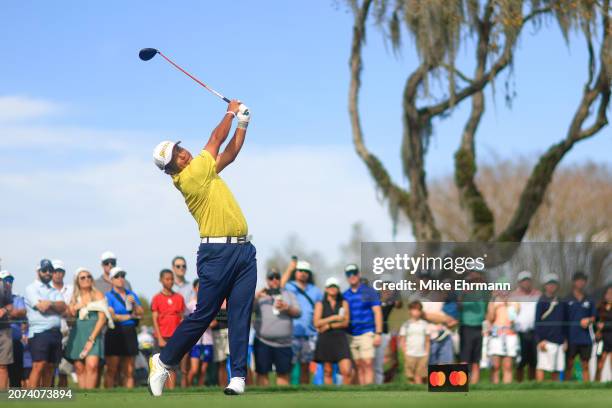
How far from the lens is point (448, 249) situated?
69.1 ft

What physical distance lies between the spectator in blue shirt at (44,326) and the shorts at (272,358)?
2.84 m

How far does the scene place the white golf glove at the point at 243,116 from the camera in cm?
984

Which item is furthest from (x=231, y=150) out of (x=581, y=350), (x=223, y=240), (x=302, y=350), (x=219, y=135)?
(x=581, y=350)

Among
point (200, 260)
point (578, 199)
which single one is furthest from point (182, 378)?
point (578, 199)

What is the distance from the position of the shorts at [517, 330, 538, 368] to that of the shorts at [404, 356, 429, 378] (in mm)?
1718

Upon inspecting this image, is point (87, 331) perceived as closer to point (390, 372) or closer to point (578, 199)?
point (390, 372)

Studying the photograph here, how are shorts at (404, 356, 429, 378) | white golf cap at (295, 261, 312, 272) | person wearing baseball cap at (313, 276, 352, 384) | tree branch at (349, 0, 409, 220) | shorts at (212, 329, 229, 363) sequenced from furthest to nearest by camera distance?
tree branch at (349, 0, 409, 220)
white golf cap at (295, 261, 312, 272)
shorts at (212, 329, 229, 363)
shorts at (404, 356, 429, 378)
person wearing baseball cap at (313, 276, 352, 384)

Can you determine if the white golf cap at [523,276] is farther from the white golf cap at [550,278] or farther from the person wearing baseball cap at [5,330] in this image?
the person wearing baseball cap at [5,330]

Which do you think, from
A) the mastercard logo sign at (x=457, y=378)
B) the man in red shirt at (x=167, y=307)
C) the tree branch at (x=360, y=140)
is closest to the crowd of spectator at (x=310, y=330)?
the man in red shirt at (x=167, y=307)

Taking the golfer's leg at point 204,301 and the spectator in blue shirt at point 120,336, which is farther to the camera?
the spectator in blue shirt at point 120,336

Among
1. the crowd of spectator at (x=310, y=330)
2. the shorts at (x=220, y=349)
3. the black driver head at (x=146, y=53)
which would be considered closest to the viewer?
the black driver head at (x=146, y=53)

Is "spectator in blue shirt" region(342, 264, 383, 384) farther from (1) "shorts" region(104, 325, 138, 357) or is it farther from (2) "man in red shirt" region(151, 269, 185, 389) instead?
(1) "shorts" region(104, 325, 138, 357)

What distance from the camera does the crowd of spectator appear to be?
618 inches

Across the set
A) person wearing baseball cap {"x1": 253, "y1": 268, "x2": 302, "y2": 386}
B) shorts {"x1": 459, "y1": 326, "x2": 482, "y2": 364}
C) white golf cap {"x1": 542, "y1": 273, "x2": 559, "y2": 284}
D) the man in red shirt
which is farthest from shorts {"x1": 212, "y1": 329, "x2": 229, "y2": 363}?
white golf cap {"x1": 542, "y1": 273, "x2": 559, "y2": 284}
